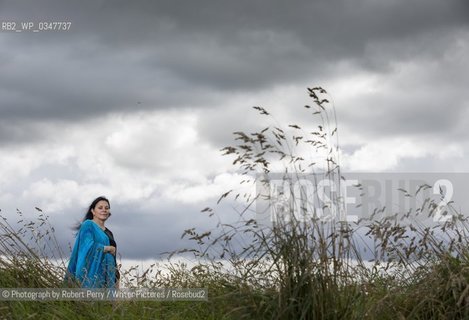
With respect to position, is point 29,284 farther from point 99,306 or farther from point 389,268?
point 389,268

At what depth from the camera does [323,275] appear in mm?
4996

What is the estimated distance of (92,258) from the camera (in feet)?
27.5

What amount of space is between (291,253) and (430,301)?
4.04 ft

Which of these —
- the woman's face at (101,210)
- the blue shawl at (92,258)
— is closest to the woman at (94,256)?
the blue shawl at (92,258)

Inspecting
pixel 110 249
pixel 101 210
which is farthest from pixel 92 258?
pixel 101 210

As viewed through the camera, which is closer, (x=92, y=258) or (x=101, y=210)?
(x=92, y=258)

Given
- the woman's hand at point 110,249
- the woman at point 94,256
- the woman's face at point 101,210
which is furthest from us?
the woman's face at point 101,210

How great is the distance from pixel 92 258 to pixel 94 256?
33 mm

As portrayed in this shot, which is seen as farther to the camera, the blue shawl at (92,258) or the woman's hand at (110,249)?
the woman's hand at (110,249)

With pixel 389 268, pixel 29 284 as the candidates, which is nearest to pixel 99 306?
A: pixel 29 284

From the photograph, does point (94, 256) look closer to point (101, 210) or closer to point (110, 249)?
point (110, 249)

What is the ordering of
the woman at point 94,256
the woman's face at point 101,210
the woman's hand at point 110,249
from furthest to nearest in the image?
1. the woman's face at point 101,210
2. the woman's hand at point 110,249
3. the woman at point 94,256

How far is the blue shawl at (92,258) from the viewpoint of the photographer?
8133 millimetres

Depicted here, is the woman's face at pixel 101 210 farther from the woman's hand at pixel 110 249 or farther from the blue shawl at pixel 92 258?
the woman's hand at pixel 110 249
